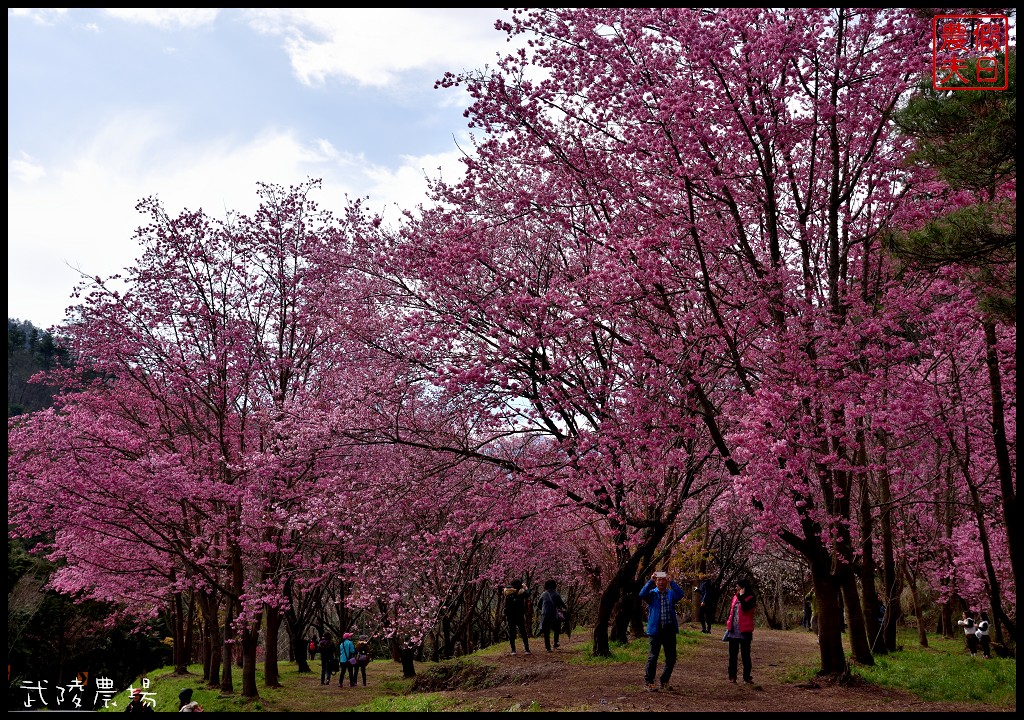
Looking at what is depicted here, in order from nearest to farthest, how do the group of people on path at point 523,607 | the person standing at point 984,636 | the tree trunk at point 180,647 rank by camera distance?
the group of people on path at point 523,607 < the person standing at point 984,636 < the tree trunk at point 180,647

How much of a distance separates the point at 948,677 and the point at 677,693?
451 cm

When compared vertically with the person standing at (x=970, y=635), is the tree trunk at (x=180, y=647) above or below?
below

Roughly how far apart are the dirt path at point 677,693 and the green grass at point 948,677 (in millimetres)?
507

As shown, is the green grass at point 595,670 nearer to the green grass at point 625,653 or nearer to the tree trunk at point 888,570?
the green grass at point 625,653

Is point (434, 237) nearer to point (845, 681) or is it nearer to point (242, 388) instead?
point (242, 388)

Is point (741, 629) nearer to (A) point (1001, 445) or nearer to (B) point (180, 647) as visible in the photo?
(A) point (1001, 445)

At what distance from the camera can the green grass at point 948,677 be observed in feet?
33.2

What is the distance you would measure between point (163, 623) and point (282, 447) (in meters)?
24.8

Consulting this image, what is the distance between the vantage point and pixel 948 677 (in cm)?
1155

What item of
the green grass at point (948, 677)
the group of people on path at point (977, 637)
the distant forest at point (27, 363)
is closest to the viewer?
the green grass at point (948, 677)

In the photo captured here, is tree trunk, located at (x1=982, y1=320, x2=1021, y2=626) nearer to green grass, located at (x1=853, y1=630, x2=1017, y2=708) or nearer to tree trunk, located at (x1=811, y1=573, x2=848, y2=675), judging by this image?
green grass, located at (x1=853, y1=630, x2=1017, y2=708)

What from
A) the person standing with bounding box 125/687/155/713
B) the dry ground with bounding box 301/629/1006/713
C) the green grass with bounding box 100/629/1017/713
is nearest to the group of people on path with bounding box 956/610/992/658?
the green grass with bounding box 100/629/1017/713

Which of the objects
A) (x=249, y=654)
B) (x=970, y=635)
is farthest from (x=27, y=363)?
(x=970, y=635)

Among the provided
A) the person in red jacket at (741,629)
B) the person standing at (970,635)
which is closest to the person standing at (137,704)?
the person in red jacket at (741,629)
